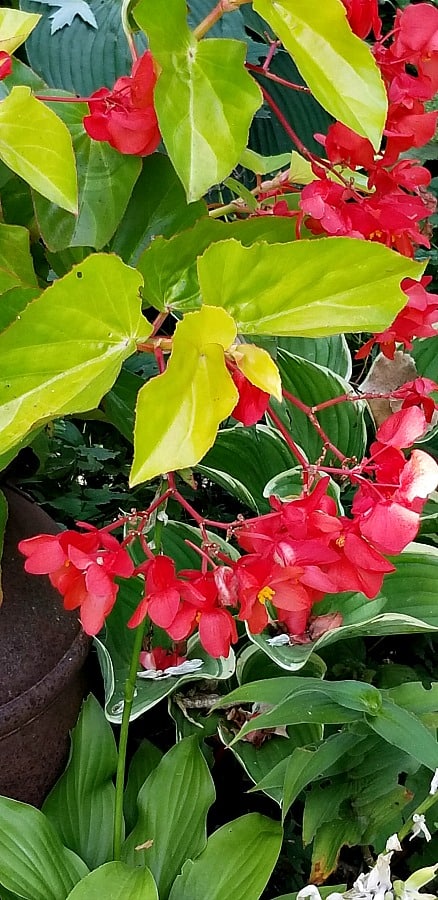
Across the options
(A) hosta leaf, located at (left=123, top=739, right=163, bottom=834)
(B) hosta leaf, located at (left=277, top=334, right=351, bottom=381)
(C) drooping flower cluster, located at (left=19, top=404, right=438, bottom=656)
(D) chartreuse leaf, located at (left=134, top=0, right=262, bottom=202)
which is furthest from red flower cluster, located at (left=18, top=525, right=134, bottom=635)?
(B) hosta leaf, located at (left=277, top=334, right=351, bottom=381)

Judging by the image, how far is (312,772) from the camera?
69cm

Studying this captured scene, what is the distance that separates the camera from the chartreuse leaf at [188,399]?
360 mm

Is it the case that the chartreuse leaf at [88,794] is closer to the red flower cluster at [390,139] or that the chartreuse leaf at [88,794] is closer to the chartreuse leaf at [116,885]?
the chartreuse leaf at [116,885]

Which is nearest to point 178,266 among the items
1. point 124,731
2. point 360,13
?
point 360,13

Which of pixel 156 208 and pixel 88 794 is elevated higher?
pixel 156 208

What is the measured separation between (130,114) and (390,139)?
16cm

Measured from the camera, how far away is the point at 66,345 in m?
0.41

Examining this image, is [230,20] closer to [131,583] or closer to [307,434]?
[307,434]

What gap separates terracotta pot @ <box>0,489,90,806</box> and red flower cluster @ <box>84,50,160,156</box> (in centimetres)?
39

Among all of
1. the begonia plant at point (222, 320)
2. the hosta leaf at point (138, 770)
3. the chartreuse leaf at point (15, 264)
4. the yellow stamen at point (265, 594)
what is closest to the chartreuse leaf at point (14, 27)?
the begonia plant at point (222, 320)

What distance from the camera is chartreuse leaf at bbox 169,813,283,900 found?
2.45 feet

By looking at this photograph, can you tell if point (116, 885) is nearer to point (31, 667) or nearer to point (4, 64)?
point (31, 667)

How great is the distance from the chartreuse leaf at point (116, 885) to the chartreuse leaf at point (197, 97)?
56cm

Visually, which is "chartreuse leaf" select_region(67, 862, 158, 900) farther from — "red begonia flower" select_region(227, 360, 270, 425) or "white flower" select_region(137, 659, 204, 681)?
"red begonia flower" select_region(227, 360, 270, 425)
